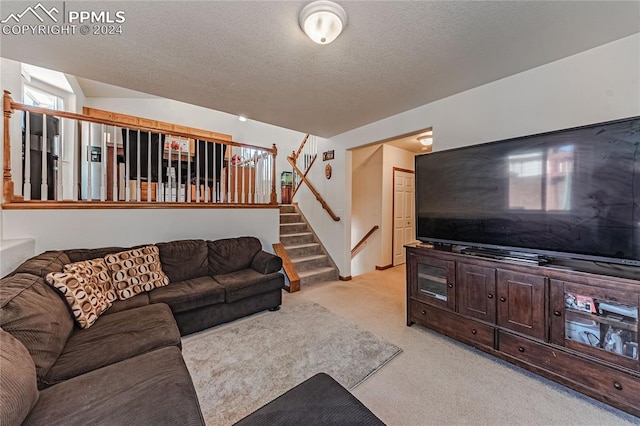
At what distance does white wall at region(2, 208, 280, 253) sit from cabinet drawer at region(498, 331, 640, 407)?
3.27 meters

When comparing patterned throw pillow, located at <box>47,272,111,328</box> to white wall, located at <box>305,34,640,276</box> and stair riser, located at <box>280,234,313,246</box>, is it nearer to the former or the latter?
stair riser, located at <box>280,234,313,246</box>

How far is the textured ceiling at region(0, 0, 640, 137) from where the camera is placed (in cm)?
157

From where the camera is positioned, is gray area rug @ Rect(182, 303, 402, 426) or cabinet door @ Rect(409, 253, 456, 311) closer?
gray area rug @ Rect(182, 303, 402, 426)

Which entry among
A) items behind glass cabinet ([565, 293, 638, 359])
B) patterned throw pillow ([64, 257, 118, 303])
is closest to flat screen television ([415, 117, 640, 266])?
items behind glass cabinet ([565, 293, 638, 359])

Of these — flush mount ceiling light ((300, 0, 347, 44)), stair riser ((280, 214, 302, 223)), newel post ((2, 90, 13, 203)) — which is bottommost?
stair riser ((280, 214, 302, 223))

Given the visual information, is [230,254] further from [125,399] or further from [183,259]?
[125,399]

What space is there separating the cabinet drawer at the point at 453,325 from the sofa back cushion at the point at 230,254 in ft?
6.87

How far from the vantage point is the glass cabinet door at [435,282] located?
7.48 ft

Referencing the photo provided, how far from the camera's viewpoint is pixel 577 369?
1.63m

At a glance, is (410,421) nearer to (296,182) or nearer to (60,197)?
(60,197)

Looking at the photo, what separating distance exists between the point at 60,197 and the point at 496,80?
4.63 meters

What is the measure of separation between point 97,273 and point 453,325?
10.4 ft

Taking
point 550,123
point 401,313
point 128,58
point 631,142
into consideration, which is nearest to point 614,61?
point 550,123

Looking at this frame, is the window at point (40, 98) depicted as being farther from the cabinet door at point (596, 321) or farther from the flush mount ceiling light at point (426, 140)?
the cabinet door at point (596, 321)
